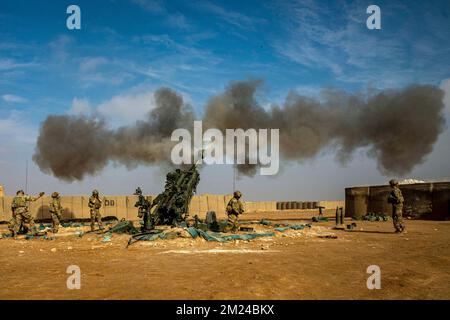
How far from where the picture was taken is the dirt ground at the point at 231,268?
4883 millimetres

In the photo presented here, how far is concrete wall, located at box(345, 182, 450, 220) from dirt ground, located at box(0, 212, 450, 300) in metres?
8.60

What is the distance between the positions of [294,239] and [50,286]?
24.7 ft

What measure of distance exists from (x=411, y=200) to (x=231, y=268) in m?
16.3

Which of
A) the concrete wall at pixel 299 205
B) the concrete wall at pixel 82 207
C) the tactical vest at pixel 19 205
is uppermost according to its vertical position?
the tactical vest at pixel 19 205

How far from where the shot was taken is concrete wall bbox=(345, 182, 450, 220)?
1836cm

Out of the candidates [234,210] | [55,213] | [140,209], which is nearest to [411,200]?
[234,210]

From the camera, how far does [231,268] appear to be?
257 inches

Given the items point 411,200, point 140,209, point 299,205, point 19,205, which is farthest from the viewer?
point 299,205

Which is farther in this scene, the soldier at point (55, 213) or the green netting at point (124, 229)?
the soldier at point (55, 213)

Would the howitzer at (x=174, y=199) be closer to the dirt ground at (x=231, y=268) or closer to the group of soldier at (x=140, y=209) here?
the group of soldier at (x=140, y=209)

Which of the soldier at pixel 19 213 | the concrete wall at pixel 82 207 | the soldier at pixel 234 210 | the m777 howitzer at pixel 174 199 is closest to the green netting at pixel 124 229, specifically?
the m777 howitzer at pixel 174 199

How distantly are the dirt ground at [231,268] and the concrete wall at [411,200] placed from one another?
8605mm

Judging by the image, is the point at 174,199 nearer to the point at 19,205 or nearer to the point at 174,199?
the point at 174,199

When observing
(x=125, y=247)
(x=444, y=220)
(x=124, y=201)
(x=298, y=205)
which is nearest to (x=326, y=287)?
(x=125, y=247)
